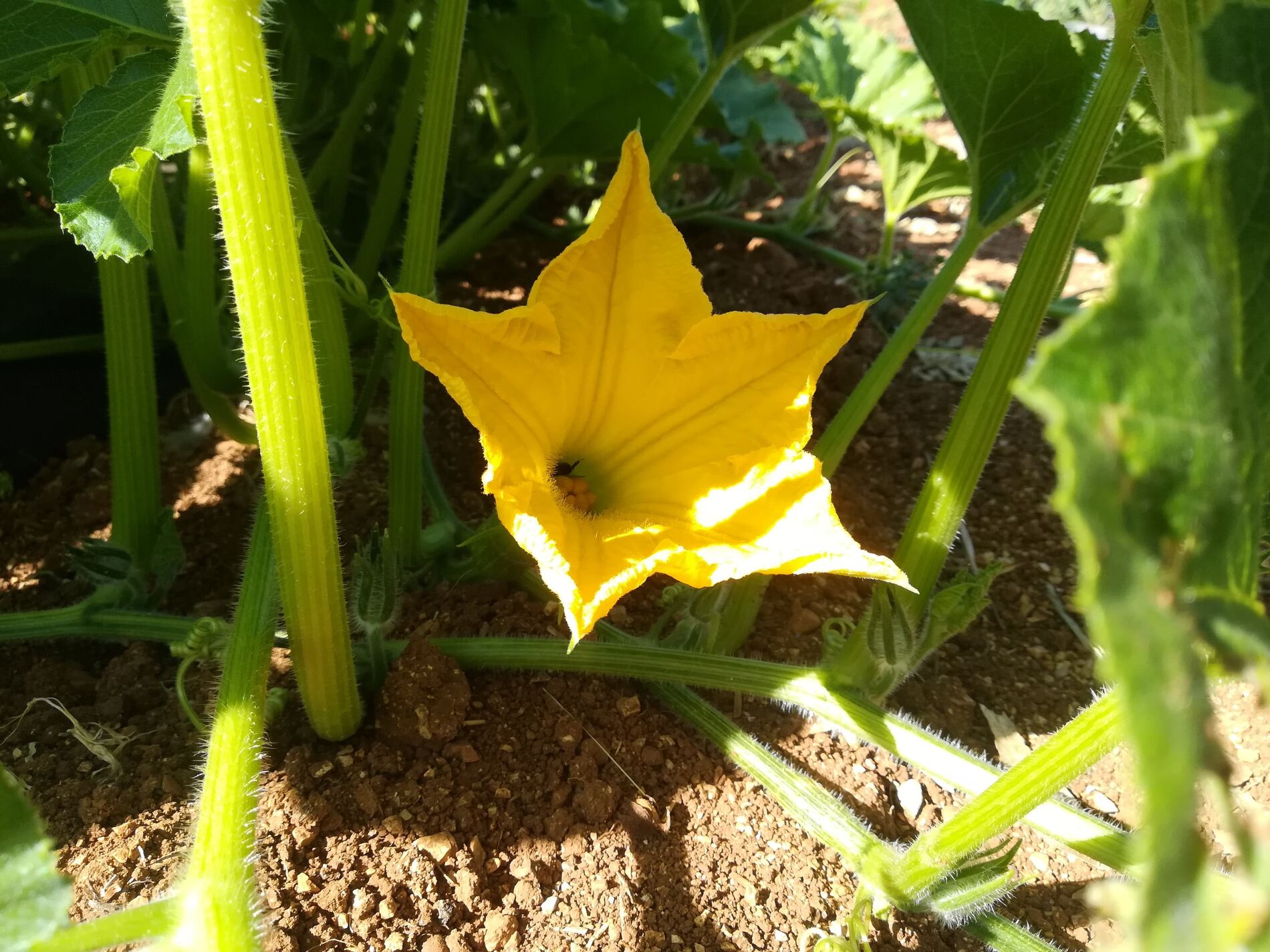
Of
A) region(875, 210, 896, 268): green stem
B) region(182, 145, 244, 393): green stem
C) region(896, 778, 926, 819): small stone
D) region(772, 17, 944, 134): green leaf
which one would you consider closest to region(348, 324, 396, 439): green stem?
region(182, 145, 244, 393): green stem

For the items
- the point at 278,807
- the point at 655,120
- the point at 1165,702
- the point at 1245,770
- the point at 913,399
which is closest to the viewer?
the point at 1165,702

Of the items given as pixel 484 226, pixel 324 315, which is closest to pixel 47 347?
pixel 324 315

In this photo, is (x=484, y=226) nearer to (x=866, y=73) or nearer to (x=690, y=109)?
(x=690, y=109)

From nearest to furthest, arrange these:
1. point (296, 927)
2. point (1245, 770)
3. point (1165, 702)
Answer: point (1165, 702) → point (296, 927) → point (1245, 770)

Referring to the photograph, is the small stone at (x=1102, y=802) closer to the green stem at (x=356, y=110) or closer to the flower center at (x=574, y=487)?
the flower center at (x=574, y=487)

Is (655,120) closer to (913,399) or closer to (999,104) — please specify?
(999,104)

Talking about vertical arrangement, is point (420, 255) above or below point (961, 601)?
above

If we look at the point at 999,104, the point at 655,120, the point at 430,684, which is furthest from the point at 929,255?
the point at 430,684
